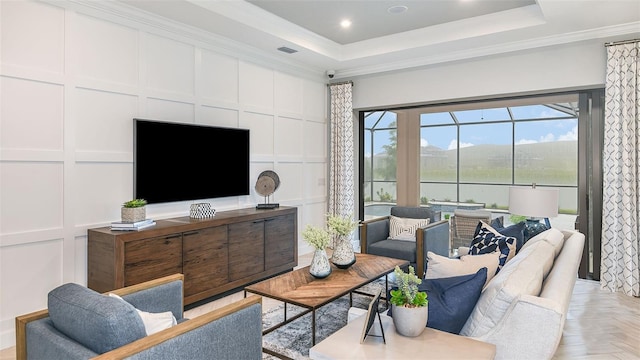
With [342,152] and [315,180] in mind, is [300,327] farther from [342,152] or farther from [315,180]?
[342,152]

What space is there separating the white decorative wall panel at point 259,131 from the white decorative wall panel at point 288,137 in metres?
0.12

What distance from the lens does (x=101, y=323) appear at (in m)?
1.40

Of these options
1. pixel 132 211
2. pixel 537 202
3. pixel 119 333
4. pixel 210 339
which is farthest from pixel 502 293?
pixel 132 211

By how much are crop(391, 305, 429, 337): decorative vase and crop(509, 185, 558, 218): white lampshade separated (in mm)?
2524

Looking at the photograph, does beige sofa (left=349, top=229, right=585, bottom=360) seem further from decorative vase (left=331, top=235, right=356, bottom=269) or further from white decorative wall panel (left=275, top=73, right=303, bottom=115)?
white decorative wall panel (left=275, top=73, right=303, bottom=115)

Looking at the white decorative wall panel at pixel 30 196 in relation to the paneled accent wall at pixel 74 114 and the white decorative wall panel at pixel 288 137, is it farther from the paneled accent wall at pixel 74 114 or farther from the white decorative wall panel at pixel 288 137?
the white decorative wall panel at pixel 288 137

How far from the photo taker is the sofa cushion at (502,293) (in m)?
1.65

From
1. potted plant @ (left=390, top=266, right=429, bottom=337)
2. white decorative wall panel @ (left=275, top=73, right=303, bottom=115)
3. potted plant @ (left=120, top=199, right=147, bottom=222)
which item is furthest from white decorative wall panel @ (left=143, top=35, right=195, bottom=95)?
potted plant @ (left=390, top=266, right=429, bottom=337)

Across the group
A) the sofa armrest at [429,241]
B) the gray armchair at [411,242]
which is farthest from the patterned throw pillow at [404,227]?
the sofa armrest at [429,241]

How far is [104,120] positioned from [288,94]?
2.52 m

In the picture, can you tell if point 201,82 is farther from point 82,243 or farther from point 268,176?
point 82,243

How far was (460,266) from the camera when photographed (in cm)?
216

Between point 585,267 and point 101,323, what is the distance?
482 cm

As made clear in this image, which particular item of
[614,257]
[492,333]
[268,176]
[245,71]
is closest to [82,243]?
[268,176]
